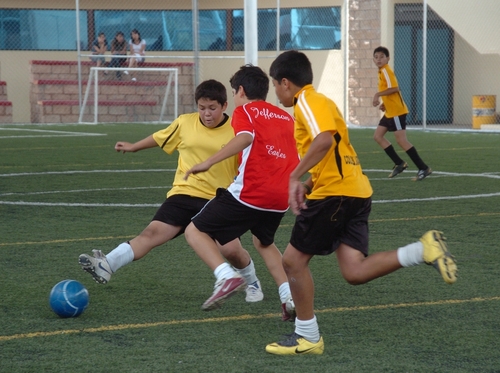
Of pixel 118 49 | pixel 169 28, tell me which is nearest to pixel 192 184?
pixel 118 49

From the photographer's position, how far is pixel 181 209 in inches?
233

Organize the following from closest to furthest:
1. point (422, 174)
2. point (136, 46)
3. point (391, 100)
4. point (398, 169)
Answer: point (422, 174)
point (398, 169)
point (391, 100)
point (136, 46)

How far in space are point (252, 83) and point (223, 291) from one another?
51.7 inches

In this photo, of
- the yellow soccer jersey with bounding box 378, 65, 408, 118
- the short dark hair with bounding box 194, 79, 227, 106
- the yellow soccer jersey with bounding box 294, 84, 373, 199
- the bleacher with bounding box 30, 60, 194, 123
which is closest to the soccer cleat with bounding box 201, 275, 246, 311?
the yellow soccer jersey with bounding box 294, 84, 373, 199

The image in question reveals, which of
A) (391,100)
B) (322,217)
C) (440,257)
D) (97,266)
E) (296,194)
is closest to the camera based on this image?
(296,194)

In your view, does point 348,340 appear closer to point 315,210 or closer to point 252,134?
point 315,210

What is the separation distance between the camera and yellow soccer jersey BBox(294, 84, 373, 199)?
4.61m

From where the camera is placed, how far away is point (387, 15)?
2514cm

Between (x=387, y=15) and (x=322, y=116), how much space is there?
2130 centimetres

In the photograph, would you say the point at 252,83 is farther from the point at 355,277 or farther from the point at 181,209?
the point at 355,277

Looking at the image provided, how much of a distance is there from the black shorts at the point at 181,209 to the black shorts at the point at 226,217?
0.33 m

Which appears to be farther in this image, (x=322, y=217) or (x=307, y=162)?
(x=322, y=217)

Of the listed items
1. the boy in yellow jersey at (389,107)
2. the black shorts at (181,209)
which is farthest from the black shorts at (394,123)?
the black shorts at (181,209)

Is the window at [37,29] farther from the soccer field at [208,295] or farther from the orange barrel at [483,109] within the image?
the soccer field at [208,295]
